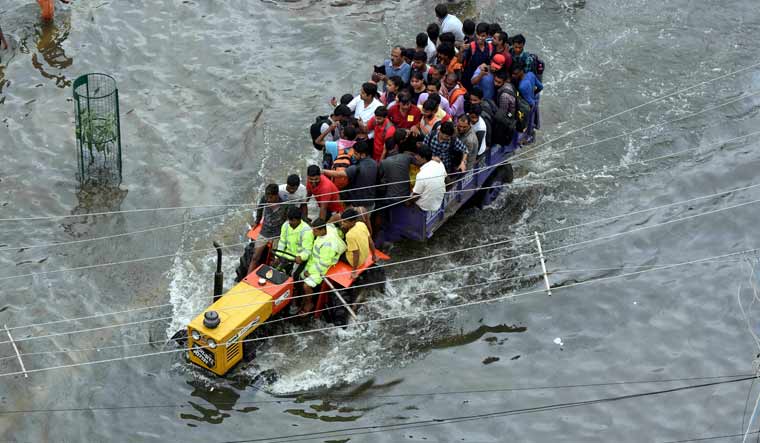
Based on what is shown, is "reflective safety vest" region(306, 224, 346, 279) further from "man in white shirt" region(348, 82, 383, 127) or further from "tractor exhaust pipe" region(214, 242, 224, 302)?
"man in white shirt" region(348, 82, 383, 127)

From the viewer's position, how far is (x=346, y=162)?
1278 centimetres

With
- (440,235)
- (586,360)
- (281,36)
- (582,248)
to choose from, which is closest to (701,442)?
(586,360)

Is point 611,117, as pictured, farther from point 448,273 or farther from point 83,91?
point 83,91

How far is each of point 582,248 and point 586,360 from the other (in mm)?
2288

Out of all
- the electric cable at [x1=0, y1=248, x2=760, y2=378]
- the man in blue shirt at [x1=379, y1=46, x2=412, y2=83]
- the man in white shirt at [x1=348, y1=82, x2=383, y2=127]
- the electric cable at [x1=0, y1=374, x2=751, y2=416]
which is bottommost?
the electric cable at [x1=0, y1=374, x2=751, y2=416]

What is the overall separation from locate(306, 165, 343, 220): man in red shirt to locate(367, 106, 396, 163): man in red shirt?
1.18 metres

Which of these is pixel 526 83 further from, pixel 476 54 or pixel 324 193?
pixel 324 193

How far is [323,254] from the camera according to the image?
1199cm

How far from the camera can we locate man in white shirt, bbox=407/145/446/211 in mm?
12680

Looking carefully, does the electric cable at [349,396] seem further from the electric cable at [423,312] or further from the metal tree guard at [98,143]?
the metal tree guard at [98,143]

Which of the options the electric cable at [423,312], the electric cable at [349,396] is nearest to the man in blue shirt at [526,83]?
the electric cable at [423,312]

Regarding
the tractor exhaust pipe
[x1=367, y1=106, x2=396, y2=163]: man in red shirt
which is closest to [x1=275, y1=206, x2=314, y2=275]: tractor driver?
the tractor exhaust pipe

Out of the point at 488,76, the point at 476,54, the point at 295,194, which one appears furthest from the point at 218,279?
the point at 476,54

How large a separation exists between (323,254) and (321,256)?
0.04 metres
